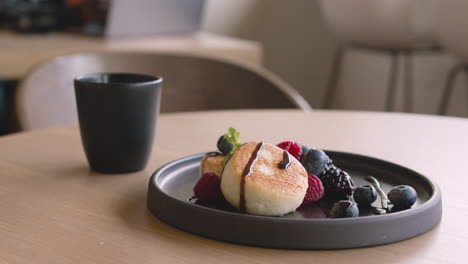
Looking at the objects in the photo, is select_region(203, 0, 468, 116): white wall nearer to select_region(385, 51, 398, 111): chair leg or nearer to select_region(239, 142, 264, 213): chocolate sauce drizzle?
select_region(385, 51, 398, 111): chair leg

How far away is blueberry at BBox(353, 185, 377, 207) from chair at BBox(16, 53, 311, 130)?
703 mm

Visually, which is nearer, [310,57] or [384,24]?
[384,24]

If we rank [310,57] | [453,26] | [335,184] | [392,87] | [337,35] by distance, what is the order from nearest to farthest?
[335,184] → [453,26] → [337,35] → [392,87] → [310,57]

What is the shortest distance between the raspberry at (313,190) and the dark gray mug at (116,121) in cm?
25

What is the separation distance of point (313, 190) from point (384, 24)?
203cm

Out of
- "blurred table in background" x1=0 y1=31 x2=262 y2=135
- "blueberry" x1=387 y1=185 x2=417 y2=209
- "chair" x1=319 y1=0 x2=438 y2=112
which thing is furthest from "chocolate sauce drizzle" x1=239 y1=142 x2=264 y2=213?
"chair" x1=319 y1=0 x2=438 y2=112

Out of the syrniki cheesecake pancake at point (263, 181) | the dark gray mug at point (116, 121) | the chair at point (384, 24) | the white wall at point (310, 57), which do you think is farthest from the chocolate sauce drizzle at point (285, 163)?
the white wall at point (310, 57)

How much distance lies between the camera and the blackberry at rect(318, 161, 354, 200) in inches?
25.3

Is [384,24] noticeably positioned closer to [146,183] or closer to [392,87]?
[392,87]

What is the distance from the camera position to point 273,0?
342 cm

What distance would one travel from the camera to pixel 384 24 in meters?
2.54

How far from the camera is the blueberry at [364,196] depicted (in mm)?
621

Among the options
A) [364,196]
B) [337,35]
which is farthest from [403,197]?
[337,35]

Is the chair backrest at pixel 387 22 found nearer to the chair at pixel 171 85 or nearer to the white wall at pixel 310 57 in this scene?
the white wall at pixel 310 57
